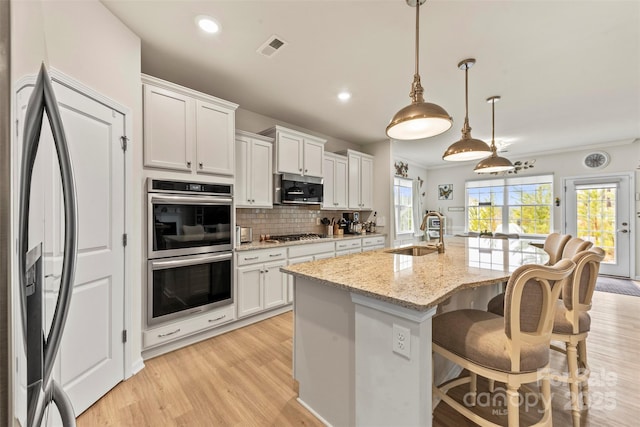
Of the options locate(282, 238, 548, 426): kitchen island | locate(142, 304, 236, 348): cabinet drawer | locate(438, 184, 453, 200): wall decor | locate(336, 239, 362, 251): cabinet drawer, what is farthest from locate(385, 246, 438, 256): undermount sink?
locate(438, 184, 453, 200): wall decor

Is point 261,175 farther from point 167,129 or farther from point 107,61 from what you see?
point 107,61

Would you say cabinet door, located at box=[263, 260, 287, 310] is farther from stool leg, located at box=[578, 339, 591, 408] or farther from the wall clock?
the wall clock

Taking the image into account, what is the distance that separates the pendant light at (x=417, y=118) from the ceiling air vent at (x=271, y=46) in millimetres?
996

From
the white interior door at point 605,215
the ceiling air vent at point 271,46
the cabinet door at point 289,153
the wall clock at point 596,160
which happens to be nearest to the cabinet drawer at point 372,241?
the cabinet door at point 289,153

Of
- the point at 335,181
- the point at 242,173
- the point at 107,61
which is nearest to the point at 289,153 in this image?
the point at 242,173

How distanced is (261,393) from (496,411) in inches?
60.4

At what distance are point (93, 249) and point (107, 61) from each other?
1298 mm

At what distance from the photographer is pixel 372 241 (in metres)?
4.45

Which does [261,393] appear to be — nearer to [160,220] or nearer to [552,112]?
[160,220]

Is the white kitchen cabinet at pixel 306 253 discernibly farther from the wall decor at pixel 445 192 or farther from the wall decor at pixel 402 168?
the wall decor at pixel 445 192

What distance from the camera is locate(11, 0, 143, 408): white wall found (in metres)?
1.43

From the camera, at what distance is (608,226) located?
16.4 feet

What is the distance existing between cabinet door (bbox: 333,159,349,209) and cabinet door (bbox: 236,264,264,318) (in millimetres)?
1889

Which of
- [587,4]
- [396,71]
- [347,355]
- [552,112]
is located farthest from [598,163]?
[347,355]
